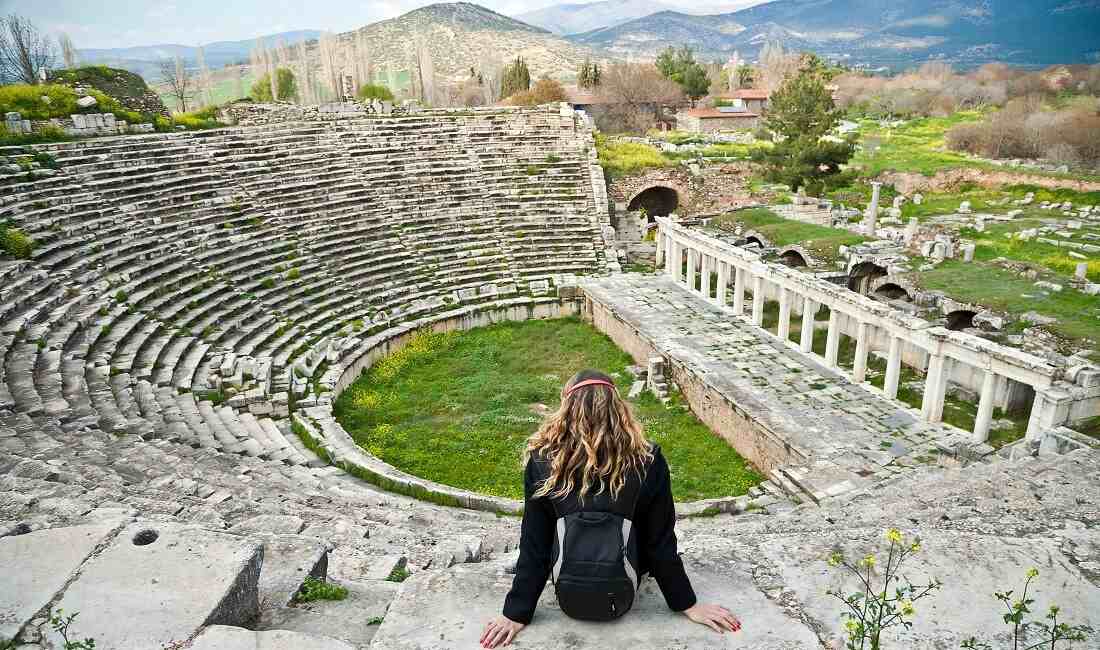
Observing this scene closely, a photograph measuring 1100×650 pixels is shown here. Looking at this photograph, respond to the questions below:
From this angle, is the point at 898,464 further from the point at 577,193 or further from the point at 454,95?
the point at 454,95

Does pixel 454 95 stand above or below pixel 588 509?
above

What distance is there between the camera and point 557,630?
3.54 meters

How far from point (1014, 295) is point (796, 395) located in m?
6.99

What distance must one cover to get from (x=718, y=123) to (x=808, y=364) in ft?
129

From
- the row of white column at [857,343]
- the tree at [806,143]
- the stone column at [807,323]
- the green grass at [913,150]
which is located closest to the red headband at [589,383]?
the row of white column at [857,343]

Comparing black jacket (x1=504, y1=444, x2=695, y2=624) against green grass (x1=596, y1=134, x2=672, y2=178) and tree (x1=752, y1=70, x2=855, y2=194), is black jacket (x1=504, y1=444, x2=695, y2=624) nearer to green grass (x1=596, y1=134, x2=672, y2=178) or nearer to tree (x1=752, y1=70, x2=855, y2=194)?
green grass (x1=596, y1=134, x2=672, y2=178)

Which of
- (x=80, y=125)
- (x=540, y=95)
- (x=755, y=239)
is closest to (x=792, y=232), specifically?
(x=755, y=239)

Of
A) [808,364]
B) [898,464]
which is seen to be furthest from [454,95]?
[898,464]

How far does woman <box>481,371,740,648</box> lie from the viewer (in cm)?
347

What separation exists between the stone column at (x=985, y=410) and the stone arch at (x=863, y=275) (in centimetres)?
910

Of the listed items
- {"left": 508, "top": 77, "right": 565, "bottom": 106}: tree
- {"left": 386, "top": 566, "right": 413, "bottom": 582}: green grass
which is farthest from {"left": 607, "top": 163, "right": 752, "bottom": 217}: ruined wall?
{"left": 386, "top": 566, "right": 413, "bottom": 582}: green grass

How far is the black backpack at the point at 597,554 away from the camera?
3439 millimetres

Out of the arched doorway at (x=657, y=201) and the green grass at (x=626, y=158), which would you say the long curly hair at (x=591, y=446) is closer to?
the green grass at (x=626, y=158)

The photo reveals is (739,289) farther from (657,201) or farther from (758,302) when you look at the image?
(657,201)
